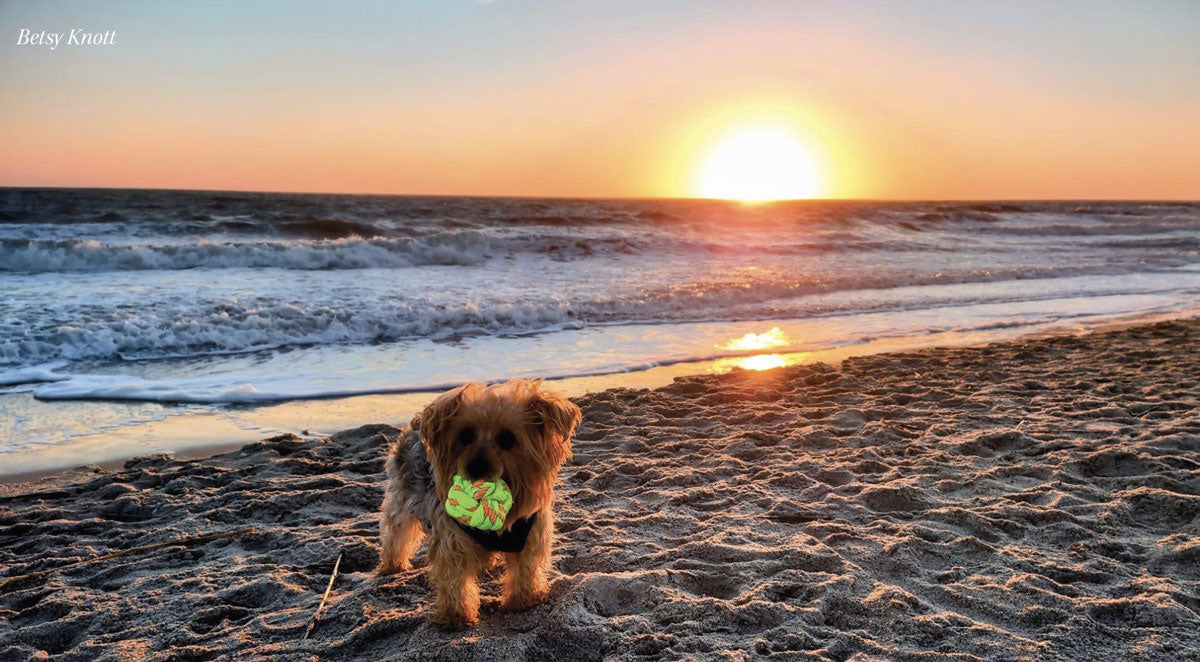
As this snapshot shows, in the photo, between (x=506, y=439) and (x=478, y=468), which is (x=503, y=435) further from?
A: (x=478, y=468)

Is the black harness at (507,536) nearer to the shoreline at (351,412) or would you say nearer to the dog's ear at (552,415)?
the dog's ear at (552,415)

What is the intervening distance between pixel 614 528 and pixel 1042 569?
2323 mm

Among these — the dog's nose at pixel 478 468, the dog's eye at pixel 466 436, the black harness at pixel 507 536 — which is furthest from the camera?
the black harness at pixel 507 536

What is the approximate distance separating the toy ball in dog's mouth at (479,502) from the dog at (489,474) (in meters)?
0.05

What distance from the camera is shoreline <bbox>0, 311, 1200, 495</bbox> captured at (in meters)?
5.87

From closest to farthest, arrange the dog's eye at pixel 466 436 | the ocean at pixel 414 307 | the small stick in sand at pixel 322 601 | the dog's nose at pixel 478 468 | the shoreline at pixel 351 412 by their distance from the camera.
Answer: the dog's nose at pixel 478 468, the dog's eye at pixel 466 436, the small stick in sand at pixel 322 601, the shoreline at pixel 351 412, the ocean at pixel 414 307

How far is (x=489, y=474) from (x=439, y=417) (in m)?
0.33

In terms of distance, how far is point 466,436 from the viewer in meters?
3.26

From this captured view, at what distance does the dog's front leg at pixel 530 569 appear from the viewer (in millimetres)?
3562

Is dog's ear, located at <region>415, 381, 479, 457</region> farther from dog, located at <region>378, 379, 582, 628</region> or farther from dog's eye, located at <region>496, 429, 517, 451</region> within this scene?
dog's eye, located at <region>496, 429, 517, 451</region>

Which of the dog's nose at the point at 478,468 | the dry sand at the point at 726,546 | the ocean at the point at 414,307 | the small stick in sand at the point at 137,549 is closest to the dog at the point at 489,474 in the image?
the dog's nose at the point at 478,468

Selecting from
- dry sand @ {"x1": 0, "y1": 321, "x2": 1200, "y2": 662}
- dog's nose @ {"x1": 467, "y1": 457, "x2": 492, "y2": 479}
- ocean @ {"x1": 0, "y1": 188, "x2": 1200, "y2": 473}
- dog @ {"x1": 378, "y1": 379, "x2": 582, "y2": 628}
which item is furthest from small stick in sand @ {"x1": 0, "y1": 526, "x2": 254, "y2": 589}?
dog's nose @ {"x1": 467, "y1": 457, "x2": 492, "y2": 479}

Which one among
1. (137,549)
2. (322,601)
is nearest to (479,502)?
(322,601)

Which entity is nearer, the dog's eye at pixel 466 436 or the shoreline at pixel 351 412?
the dog's eye at pixel 466 436
